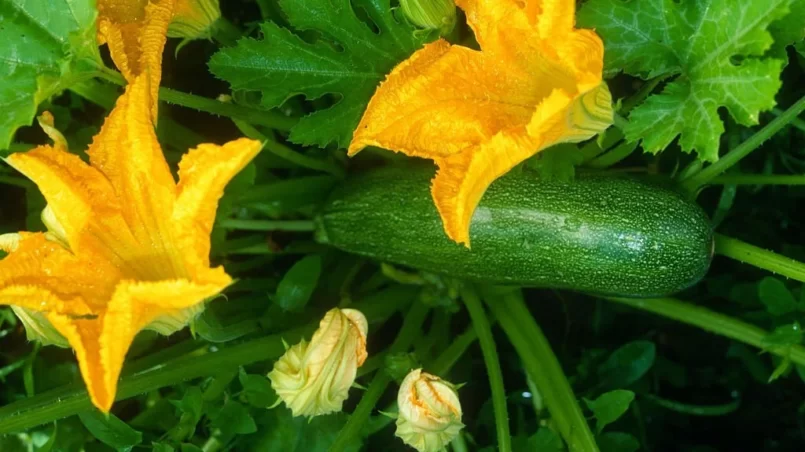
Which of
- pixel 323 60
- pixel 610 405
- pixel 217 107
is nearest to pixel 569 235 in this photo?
pixel 610 405

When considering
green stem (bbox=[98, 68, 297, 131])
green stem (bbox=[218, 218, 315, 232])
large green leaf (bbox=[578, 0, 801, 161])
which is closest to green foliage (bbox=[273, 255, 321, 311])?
green stem (bbox=[218, 218, 315, 232])

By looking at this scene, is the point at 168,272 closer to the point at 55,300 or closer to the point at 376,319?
the point at 55,300

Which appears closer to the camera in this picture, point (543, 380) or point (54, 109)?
point (543, 380)

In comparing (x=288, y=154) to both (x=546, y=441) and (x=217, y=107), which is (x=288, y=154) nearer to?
(x=217, y=107)

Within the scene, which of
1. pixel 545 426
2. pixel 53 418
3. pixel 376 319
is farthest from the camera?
pixel 376 319

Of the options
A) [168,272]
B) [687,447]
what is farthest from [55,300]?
[687,447]

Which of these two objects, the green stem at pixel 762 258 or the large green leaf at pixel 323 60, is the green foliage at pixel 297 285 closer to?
the large green leaf at pixel 323 60
